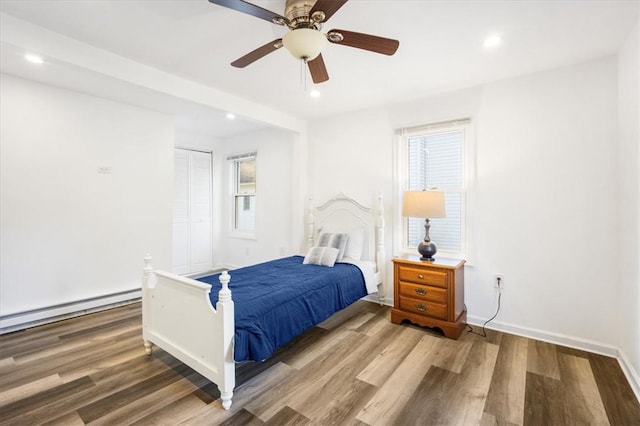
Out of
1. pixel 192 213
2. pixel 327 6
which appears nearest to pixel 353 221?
pixel 327 6

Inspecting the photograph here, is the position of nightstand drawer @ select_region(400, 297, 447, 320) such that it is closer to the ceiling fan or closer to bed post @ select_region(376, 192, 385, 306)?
bed post @ select_region(376, 192, 385, 306)

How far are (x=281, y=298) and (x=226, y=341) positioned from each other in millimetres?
579

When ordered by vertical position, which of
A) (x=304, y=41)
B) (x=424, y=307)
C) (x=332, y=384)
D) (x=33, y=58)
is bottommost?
(x=332, y=384)

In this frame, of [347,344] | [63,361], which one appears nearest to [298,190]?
[347,344]

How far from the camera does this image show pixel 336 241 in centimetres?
374

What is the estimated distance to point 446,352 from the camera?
8.56 ft

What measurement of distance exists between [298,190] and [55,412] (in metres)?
3.35

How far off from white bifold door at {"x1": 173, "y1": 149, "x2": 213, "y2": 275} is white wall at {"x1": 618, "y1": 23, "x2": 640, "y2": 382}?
5.49 metres

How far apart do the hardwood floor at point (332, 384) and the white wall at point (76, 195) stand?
64cm

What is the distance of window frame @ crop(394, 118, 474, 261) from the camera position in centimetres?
326

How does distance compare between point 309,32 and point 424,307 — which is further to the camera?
point 424,307

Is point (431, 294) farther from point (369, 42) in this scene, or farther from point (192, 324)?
point (369, 42)

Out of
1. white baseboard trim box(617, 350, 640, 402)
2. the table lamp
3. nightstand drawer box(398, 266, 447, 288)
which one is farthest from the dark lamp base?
white baseboard trim box(617, 350, 640, 402)

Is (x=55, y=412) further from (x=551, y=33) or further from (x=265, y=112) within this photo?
(x=551, y=33)
